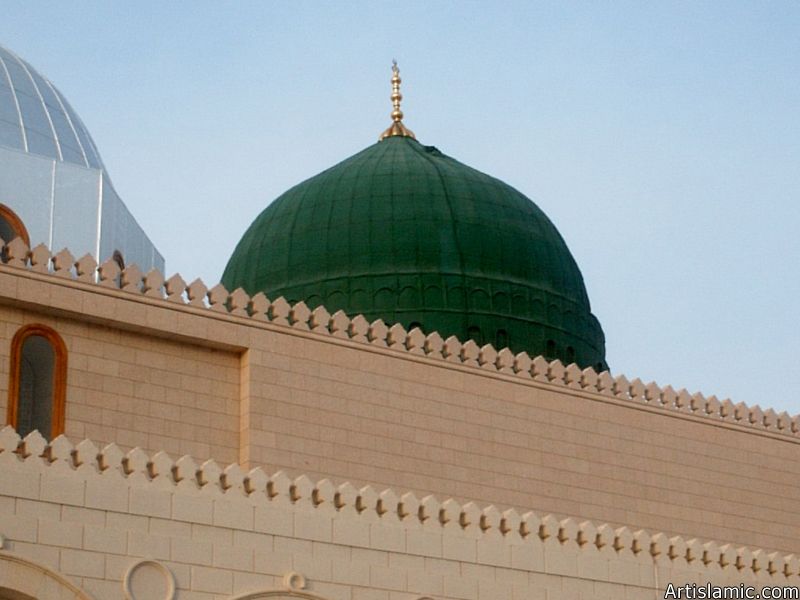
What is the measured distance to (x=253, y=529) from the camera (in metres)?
14.6

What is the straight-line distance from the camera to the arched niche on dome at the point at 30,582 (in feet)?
43.6

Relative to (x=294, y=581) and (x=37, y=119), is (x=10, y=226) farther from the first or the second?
(x=294, y=581)

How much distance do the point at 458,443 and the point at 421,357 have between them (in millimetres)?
1073

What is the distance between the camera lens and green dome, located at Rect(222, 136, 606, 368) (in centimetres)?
2272

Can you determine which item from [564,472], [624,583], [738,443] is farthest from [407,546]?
[738,443]

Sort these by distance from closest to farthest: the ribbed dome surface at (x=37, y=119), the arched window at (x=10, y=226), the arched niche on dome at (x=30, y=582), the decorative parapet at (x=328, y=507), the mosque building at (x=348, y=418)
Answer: the arched niche on dome at (x=30, y=582) < the decorative parapet at (x=328, y=507) < the mosque building at (x=348, y=418) < the arched window at (x=10, y=226) < the ribbed dome surface at (x=37, y=119)

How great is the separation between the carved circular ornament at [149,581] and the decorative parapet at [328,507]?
0.46 metres

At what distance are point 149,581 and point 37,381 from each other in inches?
173

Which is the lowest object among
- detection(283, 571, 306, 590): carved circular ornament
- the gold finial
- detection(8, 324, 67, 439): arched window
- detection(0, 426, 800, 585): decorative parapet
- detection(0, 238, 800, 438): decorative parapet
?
detection(283, 571, 306, 590): carved circular ornament

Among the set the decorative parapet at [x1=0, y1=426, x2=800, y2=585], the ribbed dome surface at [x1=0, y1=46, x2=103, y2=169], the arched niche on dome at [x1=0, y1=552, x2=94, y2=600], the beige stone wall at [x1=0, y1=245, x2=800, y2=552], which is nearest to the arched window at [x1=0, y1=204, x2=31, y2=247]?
the ribbed dome surface at [x1=0, y1=46, x2=103, y2=169]

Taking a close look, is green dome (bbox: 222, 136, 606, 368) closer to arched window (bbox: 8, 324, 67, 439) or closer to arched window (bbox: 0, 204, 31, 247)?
arched window (bbox: 0, 204, 31, 247)

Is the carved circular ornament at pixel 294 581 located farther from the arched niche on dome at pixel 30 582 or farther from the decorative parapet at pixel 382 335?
the decorative parapet at pixel 382 335

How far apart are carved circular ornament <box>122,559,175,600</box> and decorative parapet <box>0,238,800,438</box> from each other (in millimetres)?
4756

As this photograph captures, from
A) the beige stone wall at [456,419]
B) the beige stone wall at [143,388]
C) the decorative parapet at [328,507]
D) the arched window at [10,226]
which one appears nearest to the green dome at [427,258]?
the beige stone wall at [456,419]
